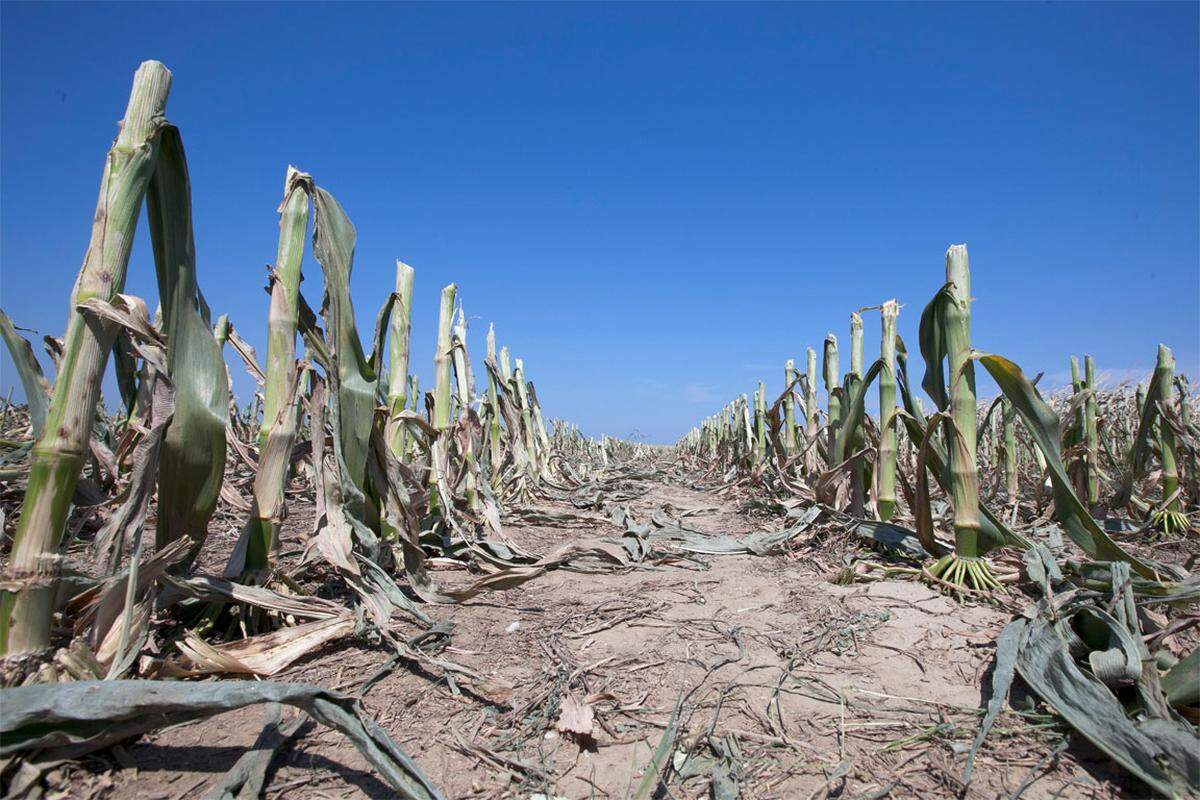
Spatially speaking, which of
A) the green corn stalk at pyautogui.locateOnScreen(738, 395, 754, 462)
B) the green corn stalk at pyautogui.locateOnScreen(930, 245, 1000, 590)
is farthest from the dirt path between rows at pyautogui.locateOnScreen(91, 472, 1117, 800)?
the green corn stalk at pyautogui.locateOnScreen(738, 395, 754, 462)

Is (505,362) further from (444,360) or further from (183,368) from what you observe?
(183,368)

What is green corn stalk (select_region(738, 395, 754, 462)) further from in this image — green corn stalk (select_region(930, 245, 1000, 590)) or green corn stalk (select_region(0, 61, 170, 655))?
green corn stalk (select_region(0, 61, 170, 655))

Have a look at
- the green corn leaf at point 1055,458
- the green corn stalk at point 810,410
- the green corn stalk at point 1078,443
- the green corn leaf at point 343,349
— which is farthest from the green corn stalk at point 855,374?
the green corn leaf at point 343,349

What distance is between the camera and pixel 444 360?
4.61 m

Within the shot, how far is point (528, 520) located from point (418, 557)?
8.58 ft

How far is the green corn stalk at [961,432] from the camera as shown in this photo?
3123mm

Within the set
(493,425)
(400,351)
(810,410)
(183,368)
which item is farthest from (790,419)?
(183,368)

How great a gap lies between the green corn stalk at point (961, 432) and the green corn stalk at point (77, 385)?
3.58 meters

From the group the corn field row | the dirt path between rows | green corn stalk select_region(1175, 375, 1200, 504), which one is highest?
green corn stalk select_region(1175, 375, 1200, 504)

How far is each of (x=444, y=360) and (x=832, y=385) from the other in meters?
3.52

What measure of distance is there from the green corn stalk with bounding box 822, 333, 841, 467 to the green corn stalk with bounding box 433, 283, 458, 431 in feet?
10.9

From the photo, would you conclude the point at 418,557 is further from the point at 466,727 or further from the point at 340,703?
the point at 340,703

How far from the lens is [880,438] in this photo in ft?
13.6

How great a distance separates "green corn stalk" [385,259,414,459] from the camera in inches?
142
